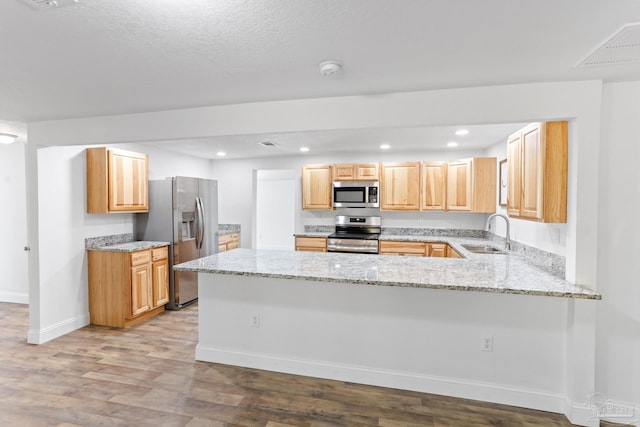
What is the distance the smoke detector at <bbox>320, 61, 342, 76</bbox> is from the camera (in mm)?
1954

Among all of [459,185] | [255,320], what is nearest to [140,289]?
[255,320]

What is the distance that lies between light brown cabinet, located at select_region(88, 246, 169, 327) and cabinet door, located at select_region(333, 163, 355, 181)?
2992 millimetres

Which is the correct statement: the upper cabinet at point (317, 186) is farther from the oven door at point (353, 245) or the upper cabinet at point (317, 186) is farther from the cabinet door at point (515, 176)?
the cabinet door at point (515, 176)

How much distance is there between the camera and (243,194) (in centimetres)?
641

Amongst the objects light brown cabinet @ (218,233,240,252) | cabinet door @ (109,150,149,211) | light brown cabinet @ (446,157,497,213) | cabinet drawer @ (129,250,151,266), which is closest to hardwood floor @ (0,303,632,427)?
cabinet drawer @ (129,250,151,266)

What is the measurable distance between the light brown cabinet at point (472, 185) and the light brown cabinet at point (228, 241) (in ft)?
12.5

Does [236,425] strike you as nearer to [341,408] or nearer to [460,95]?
[341,408]

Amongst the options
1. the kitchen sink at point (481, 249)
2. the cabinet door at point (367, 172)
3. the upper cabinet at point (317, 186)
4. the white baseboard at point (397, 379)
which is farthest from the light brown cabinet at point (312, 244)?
the white baseboard at point (397, 379)

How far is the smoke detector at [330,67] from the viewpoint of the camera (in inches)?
76.9

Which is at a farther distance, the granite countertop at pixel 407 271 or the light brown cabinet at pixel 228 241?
the light brown cabinet at pixel 228 241

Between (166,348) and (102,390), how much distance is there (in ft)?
2.46

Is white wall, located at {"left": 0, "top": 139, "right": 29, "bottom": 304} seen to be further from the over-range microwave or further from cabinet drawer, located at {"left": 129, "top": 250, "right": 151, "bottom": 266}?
the over-range microwave

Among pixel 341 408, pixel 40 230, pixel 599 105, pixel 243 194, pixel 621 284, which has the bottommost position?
pixel 341 408

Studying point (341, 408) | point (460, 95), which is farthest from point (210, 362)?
point (460, 95)
